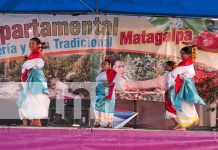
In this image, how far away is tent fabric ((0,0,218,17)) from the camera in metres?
4.75

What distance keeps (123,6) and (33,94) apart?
1588 mm

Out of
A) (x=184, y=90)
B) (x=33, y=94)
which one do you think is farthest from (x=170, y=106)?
(x=33, y=94)

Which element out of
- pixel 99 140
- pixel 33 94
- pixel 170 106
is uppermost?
pixel 33 94

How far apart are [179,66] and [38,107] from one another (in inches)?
74.0

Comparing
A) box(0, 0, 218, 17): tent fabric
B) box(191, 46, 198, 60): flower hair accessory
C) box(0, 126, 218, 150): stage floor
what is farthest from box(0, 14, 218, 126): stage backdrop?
box(0, 126, 218, 150): stage floor

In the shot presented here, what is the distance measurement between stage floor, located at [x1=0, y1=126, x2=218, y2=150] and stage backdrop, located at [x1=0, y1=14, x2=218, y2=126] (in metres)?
0.75

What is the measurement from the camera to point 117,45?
16.9 ft

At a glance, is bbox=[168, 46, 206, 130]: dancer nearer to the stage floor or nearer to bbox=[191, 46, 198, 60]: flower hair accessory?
bbox=[191, 46, 198, 60]: flower hair accessory

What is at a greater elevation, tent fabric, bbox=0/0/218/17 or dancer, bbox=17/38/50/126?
tent fabric, bbox=0/0/218/17

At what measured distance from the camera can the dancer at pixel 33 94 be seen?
16.7ft

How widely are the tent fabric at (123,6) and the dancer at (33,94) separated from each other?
0.51 metres

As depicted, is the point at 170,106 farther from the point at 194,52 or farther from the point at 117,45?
the point at 117,45

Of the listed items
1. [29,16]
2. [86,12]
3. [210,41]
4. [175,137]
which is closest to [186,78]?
[210,41]

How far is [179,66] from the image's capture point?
17.0 ft
